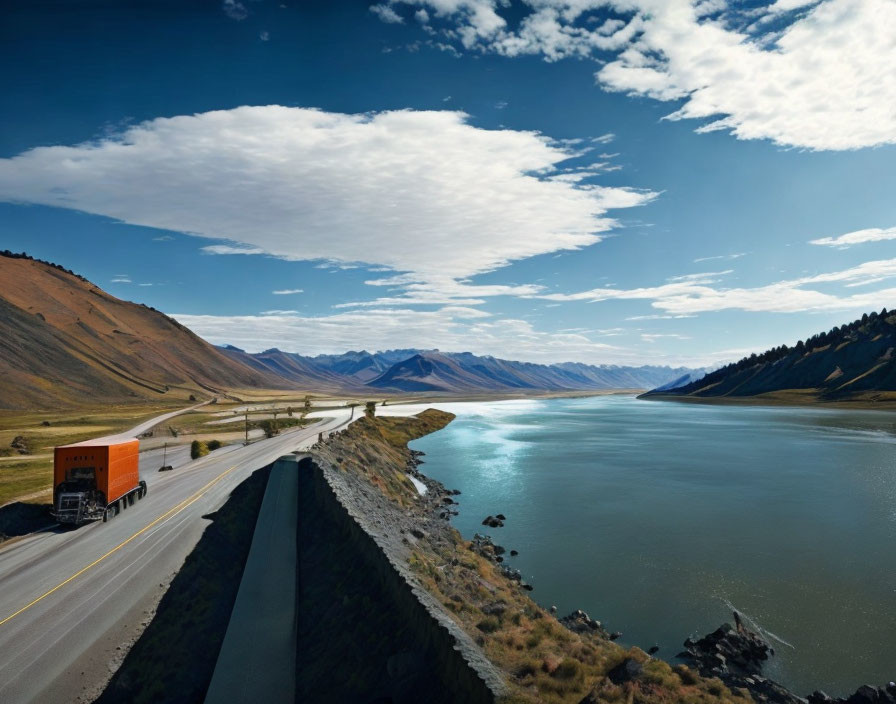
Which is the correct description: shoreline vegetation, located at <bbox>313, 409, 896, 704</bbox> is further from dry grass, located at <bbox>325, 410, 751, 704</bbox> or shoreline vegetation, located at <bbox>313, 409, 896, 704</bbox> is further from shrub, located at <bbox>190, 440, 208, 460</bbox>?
shrub, located at <bbox>190, 440, 208, 460</bbox>

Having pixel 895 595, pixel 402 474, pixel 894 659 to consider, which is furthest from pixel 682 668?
pixel 402 474

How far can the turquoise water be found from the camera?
→ 2547 centimetres

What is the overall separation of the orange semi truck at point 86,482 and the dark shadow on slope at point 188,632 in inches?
380

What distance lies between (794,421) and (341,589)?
145 meters

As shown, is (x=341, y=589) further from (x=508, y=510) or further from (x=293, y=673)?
(x=508, y=510)

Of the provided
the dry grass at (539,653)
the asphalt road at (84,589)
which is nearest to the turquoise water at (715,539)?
the dry grass at (539,653)

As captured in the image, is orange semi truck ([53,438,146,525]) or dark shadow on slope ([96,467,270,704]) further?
orange semi truck ([53,438,146,525])

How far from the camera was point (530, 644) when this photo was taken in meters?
16.4

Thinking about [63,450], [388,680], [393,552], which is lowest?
[388,680]

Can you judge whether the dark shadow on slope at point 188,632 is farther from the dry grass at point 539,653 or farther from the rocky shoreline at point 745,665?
the rocky shoreline at point 745,665

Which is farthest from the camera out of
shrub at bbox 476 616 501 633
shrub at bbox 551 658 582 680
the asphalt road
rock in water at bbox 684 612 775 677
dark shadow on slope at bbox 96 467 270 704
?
rock in water at bbox 684 612 775 677

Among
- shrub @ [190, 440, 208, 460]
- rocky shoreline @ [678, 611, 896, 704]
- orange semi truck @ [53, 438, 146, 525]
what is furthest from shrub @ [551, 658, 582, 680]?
shrub @ [190, 440, 208, 460]

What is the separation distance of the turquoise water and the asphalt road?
67.2ft

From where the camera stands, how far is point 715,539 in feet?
129
